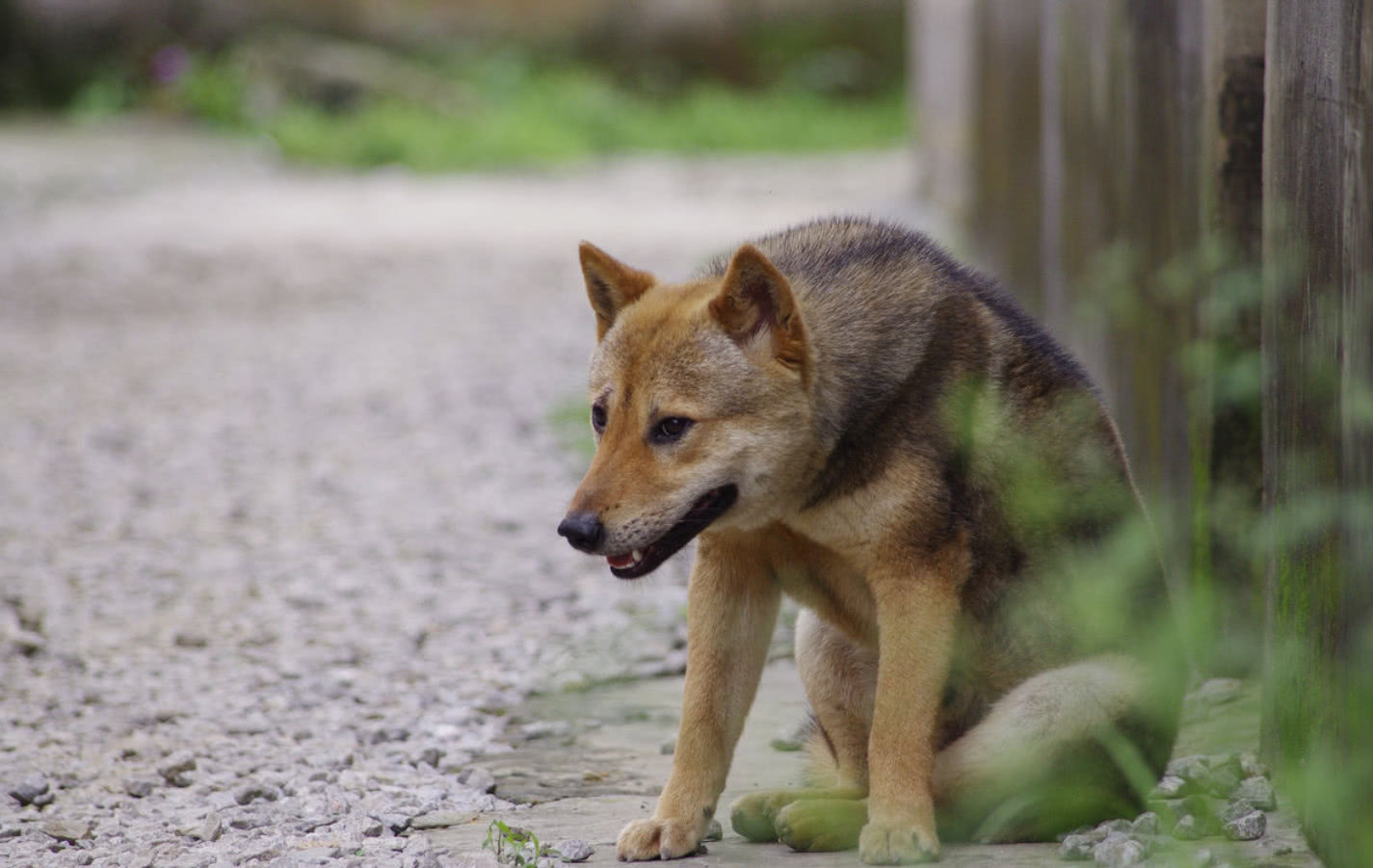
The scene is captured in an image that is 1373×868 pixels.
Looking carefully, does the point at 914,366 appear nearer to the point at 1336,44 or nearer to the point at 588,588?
the point at 1336,44

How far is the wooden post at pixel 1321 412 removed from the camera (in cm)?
296

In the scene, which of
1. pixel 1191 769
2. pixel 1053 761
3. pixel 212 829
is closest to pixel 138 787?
pixel 212 829

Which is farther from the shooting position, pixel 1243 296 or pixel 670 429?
pixel 1243 296

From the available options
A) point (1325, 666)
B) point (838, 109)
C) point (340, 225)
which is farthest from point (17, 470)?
point (838, 109)

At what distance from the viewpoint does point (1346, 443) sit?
121 inches

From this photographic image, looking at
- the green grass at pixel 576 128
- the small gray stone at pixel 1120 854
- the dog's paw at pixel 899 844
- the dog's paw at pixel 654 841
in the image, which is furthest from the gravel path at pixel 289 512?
the green grass at pixel 576 128

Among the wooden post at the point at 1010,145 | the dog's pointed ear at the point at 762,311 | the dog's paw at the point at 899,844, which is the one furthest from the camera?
the wooden post at the point at 1010,145

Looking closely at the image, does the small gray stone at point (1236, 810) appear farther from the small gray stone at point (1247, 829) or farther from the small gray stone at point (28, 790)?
the small gray stone at point (28, 790)

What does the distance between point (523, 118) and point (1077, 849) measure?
1805cm

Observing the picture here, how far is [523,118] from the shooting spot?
807 inches

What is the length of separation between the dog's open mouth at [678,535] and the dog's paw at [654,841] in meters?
0.53

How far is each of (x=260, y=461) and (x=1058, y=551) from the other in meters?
5.15

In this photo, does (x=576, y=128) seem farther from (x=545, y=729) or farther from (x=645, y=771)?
(x=645, y=771)

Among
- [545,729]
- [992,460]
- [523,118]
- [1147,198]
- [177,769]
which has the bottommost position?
[545,729]
